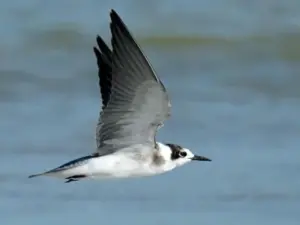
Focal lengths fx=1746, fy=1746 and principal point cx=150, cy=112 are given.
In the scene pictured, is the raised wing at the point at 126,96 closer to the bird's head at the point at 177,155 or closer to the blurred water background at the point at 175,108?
the bird's head at the point at 177,155

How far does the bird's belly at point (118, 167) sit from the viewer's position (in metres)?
10.3

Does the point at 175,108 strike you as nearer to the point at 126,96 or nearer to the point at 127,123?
the point at 127,123

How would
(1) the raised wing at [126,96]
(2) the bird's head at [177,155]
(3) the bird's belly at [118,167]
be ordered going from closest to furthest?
(1) the raised wing at [126,96] < (3) the bird's belly at [118,167] < (2) the bird's head at [177,155]

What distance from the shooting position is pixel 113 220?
10.9 m

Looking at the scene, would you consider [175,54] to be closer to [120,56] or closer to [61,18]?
[61,18]

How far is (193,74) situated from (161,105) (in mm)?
4651

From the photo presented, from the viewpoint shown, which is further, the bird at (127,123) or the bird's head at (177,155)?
the bird's head at (177,155)

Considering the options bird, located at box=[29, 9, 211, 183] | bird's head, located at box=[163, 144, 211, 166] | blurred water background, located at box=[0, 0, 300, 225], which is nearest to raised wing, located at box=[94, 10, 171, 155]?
bird, located at box=[29, 9, 211, 183]

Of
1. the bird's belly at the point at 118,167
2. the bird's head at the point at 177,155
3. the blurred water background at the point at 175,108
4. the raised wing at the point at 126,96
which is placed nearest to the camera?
the raised wing at the point at 126,96

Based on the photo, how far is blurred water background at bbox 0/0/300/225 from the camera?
11250 mm

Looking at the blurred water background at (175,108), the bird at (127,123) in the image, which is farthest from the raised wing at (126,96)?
Answer: the blurred water background at (175,108)

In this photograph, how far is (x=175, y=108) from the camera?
13.6 metres

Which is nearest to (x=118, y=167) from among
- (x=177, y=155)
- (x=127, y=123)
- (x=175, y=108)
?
(x=127, y=123)

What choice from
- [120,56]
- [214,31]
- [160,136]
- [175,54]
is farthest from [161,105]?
[214,31]
